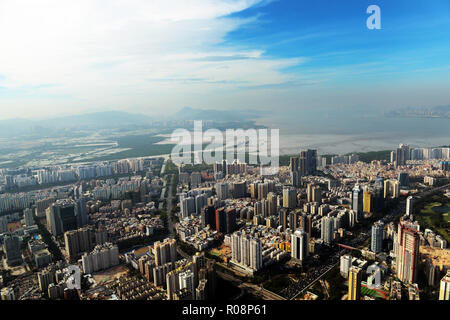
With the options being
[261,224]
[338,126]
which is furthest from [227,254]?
[338,126]

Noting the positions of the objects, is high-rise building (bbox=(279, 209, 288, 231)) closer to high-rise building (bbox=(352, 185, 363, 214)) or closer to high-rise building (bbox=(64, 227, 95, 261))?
high-rise building (bbox=(352, 185, 363, 214))

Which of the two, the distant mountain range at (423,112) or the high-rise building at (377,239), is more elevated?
the distant mountain range at (423,112)

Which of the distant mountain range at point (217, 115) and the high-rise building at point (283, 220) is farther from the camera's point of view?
the distant mountain range at point (217, 115)

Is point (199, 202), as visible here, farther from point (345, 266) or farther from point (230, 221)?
point (345, 266)

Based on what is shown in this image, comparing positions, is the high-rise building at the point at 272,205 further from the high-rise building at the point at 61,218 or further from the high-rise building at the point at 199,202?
the high-rise building at the point at 61,218

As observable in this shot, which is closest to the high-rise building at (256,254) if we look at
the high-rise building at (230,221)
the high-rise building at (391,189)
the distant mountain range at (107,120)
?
the high-rise building at (230,221)

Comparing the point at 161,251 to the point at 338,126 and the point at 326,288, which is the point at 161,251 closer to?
the point at 326,288
